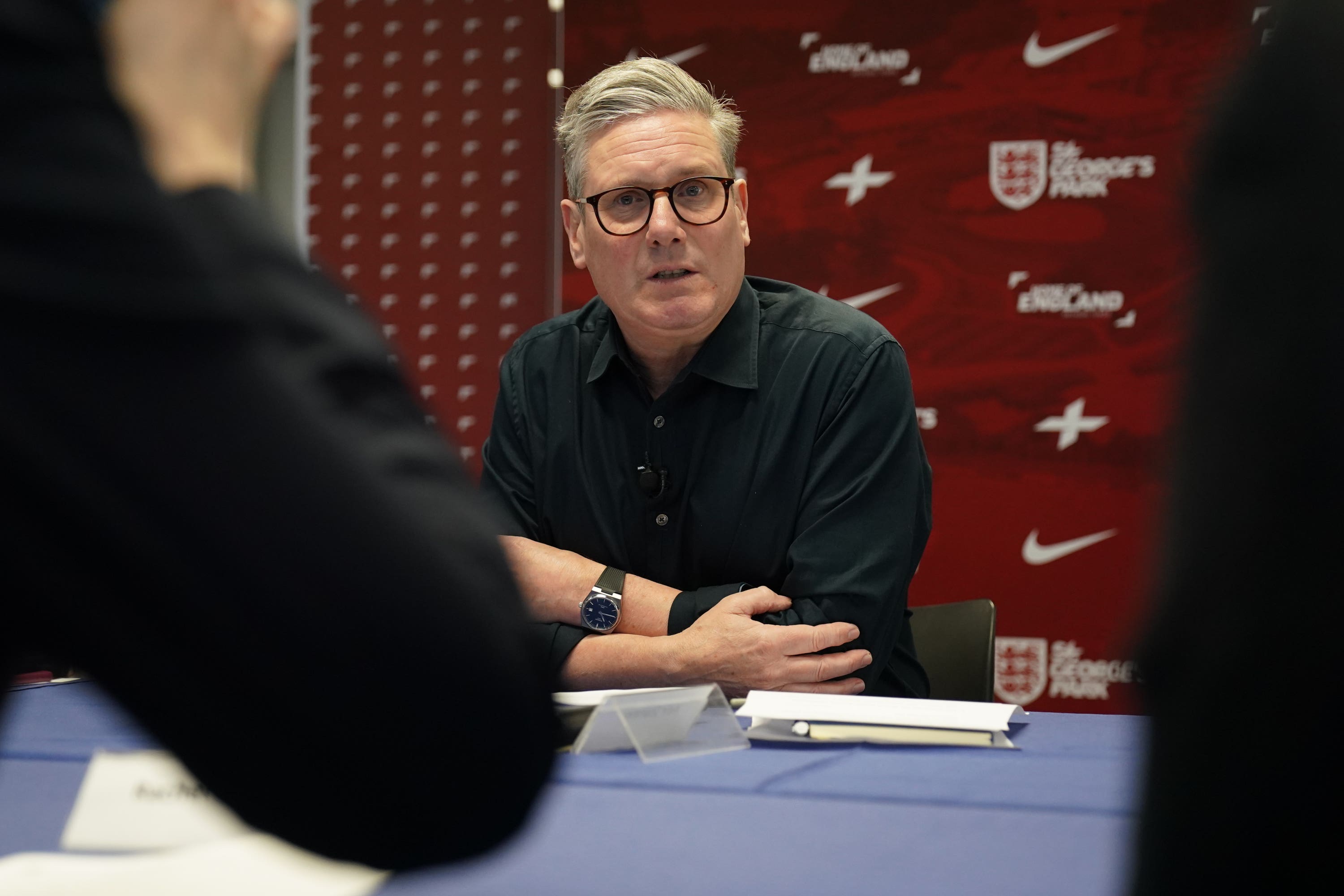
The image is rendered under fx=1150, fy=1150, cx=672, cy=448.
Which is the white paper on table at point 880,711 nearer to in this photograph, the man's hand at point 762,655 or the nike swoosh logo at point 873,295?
the man's hand at point 762,655

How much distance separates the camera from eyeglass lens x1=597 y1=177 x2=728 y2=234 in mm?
2256

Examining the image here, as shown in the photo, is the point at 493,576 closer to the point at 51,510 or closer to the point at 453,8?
the point at 51,510

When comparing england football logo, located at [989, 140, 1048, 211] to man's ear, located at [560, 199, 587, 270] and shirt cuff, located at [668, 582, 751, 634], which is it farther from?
shirt cuff, located at [668, 582, 751, 634]

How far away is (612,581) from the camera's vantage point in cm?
201

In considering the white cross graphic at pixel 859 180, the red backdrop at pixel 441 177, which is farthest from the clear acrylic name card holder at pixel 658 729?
the red backdrop at pixel 441 177

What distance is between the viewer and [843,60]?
3.68 m

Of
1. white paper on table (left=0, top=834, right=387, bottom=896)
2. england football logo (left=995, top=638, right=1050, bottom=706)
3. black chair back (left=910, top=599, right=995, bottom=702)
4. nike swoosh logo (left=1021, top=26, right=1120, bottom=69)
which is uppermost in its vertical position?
nike swoosh logo (left=1021, top=26, right=1120, bottom=69)

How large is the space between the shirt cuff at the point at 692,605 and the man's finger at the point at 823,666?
19cm

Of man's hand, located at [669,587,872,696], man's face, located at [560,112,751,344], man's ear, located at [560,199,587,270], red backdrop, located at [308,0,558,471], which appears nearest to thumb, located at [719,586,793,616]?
man's hand, located at [669,587,872,696]

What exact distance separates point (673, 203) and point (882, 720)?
120 cm

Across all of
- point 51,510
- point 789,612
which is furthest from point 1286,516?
point 789,612

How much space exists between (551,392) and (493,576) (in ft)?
6.26

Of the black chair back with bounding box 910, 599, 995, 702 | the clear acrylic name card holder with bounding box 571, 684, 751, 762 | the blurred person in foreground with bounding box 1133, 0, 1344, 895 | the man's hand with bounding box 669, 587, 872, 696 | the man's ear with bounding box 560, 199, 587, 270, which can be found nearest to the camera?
the blurred person in foreground with bounding box 1133, 0, 1344, 895

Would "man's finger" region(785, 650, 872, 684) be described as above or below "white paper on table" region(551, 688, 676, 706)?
below
